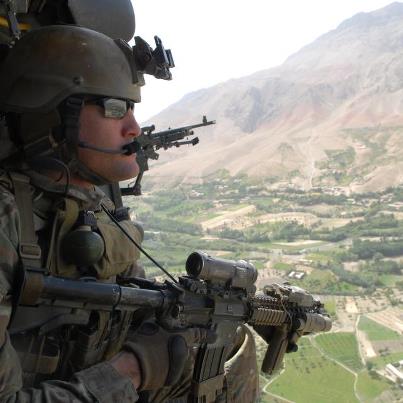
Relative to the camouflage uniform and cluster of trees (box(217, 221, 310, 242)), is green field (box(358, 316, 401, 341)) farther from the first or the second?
the camouflage uniform

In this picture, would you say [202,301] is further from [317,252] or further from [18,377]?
[317,252]

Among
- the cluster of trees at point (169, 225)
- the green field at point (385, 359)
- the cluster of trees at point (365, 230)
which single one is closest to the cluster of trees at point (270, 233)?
the cluster of trees at point (365, 230)

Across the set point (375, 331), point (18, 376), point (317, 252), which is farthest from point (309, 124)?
point (18, 376)

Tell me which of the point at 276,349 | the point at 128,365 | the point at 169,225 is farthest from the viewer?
the point at 169,225

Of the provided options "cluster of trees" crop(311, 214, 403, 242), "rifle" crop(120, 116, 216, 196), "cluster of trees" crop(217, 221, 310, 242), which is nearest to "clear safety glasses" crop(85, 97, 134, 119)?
"rifle" crop(120, 116, 216, 196)

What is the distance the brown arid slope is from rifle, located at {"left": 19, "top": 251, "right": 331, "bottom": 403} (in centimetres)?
5878

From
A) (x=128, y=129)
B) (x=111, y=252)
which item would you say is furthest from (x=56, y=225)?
(x=128, y=129)

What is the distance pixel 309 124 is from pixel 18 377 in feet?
276

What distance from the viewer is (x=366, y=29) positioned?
137625 mm

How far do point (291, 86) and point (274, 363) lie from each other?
314 feet

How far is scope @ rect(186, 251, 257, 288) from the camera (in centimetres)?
280

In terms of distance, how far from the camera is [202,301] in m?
2.85

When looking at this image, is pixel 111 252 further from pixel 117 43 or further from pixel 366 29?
pixel 366 29

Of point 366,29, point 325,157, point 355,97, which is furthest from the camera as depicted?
point 366,29
